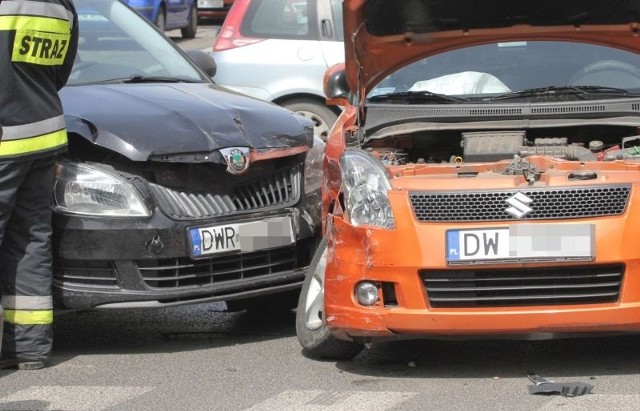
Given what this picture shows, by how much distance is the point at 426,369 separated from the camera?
602 centimetres

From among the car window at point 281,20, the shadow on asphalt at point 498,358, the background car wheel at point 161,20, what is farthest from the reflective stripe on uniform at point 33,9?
the background car wheel at point 161,20

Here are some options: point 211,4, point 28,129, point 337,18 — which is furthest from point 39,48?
point 211,4

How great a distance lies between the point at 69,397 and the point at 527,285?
6.17 feet

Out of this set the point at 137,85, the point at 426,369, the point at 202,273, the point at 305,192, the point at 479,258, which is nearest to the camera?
the point at 479,258

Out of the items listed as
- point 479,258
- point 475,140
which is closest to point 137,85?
point 475,140

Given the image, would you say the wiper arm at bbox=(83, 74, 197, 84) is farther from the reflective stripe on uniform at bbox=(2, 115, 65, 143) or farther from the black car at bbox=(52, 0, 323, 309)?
the reflective stripe on uniform at bbox=(2, 115, 65, 143)

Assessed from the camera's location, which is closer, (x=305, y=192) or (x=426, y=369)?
(x=426, y=369)

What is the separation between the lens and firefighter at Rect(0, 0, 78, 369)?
6.07 meters

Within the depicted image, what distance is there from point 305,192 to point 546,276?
5.47 feet

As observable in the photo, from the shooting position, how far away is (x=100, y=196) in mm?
6301

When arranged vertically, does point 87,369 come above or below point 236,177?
below

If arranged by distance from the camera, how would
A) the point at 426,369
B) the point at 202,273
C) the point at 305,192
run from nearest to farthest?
the point at 426,369
the point at 202,273
the point at 305,192

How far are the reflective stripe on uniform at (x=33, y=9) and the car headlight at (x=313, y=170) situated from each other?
142cm

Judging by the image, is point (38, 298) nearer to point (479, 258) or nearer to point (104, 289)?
point (104, 289)
